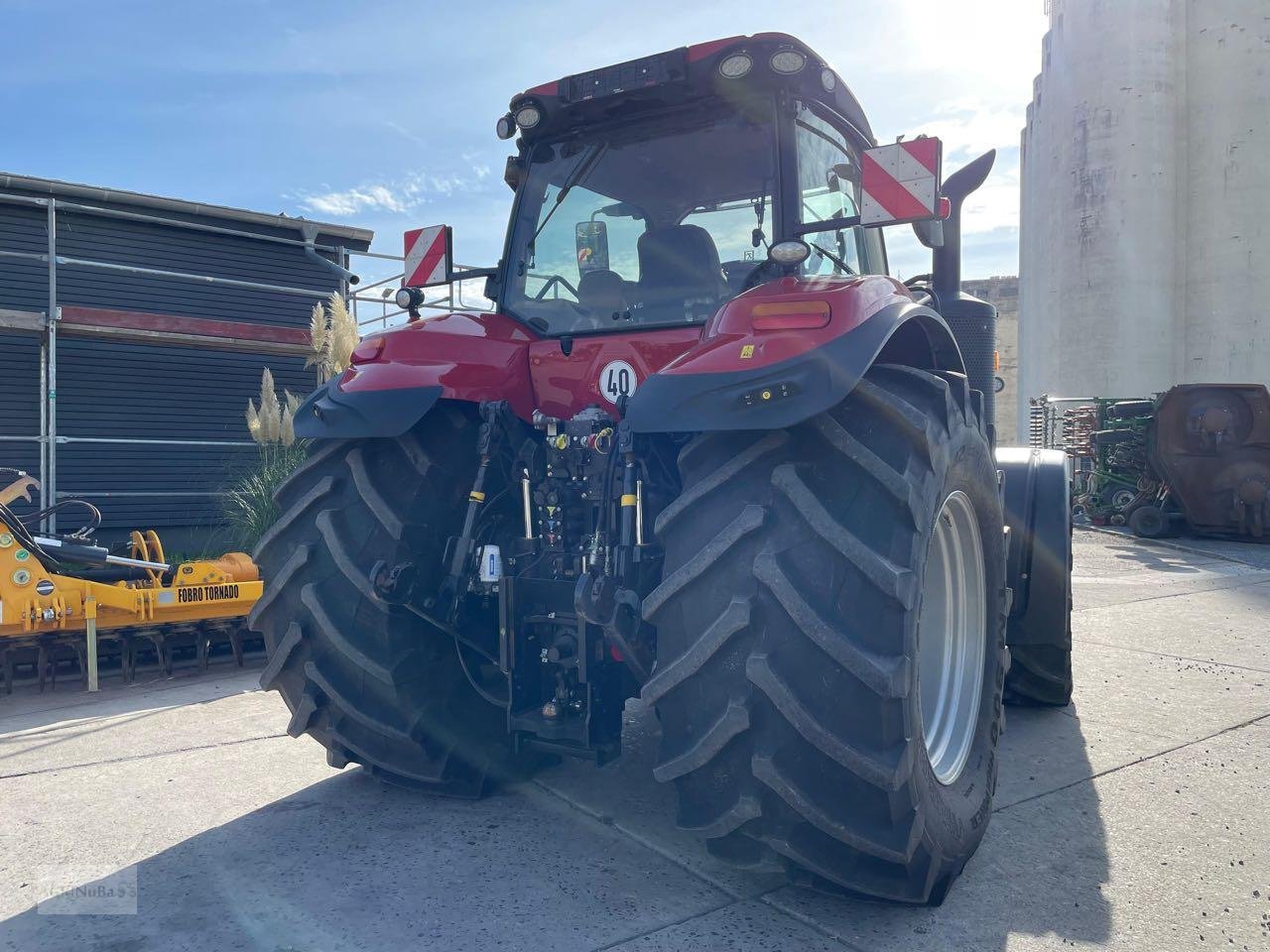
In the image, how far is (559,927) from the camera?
2.38 m

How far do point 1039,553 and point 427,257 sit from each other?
2.94m

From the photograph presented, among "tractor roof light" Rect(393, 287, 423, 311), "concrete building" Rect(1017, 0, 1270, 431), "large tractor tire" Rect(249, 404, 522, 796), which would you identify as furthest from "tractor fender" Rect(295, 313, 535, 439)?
"concrete building" Rect(1017, 0, 1270, 431)

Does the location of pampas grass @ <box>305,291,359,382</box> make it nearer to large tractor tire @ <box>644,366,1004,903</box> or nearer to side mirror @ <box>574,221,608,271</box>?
side mirror @ <box>574,221,608,271</box>

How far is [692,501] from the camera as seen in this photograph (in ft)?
7.65

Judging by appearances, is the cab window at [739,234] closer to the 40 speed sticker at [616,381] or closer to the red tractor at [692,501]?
the red tractor at [692,501]

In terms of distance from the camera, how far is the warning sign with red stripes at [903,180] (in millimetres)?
2682

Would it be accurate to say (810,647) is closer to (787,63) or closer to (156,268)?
(787,63)

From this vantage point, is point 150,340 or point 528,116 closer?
point 528,116

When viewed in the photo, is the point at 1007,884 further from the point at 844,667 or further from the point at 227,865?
the point at 227,865

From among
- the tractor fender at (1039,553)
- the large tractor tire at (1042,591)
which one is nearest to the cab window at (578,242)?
the tractor fender at (1039,553)

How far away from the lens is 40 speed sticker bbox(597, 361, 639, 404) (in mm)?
3080

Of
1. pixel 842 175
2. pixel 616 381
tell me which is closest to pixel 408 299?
pixel 616 381

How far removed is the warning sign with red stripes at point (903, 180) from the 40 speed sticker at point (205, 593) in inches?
170

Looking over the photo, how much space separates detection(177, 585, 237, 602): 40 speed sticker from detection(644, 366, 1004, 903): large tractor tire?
12.9ft
